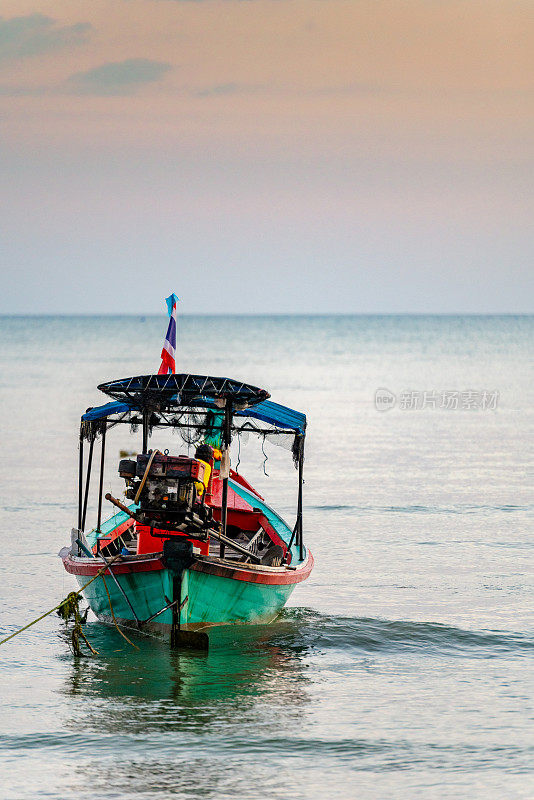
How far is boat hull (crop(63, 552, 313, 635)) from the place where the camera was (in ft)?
43.6

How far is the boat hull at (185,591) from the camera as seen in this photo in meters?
13.3

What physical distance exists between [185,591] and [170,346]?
4590 mm

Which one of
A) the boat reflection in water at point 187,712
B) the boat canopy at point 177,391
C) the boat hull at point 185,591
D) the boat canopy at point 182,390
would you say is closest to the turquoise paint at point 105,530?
the boat hull at point 185,591

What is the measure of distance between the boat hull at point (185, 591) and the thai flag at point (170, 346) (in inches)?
123

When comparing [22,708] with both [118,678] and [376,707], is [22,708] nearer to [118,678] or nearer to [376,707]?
[118,678]

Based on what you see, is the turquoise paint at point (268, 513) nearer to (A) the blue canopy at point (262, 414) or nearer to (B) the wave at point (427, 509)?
(A) the blue canopy at point (262, 414)

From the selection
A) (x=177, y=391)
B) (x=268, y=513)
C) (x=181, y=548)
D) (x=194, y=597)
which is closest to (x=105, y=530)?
(x=268, y=513)

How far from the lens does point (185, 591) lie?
13289 mm

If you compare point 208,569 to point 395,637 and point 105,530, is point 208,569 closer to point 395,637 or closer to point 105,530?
point 395,637

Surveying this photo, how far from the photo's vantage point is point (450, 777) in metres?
10.3

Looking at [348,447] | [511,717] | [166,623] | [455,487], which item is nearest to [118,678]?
[166,623]

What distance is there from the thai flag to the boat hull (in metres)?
3.12

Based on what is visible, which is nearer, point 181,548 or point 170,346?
point 181,548

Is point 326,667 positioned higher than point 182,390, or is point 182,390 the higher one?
point 182,390
